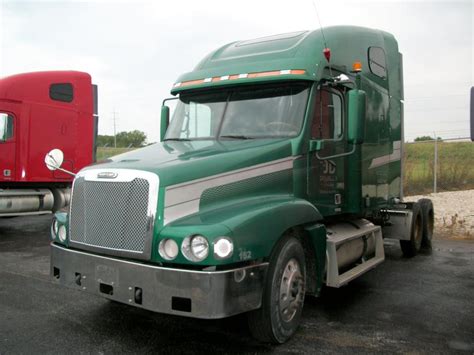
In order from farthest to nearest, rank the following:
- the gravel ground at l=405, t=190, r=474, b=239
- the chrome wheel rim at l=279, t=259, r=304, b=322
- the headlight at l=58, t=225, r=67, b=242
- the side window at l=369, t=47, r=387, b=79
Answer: the gravel ground at l=405, t=190, r=474, b=239, the side window at l=369, t=47, r=387, b=79, the headlight at l=58, t=225, r=67, b=242, the chrome wheel rim at l=279, t=259, r=304, b=322

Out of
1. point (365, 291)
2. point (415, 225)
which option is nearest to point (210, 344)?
point (365, 291)

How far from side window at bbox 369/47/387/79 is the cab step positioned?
7.14 ft

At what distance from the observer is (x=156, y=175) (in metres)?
3.94

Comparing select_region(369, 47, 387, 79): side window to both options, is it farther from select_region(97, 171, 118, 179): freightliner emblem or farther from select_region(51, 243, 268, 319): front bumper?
select_region(97, 171, 118, 179): freightliner emblem

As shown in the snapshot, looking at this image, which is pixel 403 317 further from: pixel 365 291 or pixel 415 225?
pixel 415 225

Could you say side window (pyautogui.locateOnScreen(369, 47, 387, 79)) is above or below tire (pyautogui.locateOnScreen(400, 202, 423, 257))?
above

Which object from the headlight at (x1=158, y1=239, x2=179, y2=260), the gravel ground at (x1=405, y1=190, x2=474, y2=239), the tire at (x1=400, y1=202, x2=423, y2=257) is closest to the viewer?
the headlight at (x1=158, y1=239, x2=179, y2=260)

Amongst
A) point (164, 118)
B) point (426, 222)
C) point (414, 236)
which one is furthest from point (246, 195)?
point (426, 222)

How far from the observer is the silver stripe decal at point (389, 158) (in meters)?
6.78

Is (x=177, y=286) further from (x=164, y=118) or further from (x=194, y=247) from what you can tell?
(x=164, y=118)

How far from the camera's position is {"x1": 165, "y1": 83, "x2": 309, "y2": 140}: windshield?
16.4 feet

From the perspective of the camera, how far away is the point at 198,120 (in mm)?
5516

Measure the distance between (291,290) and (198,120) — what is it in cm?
224

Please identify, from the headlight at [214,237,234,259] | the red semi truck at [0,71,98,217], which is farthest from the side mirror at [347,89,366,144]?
the red semi truck at [0,71,98,217]
